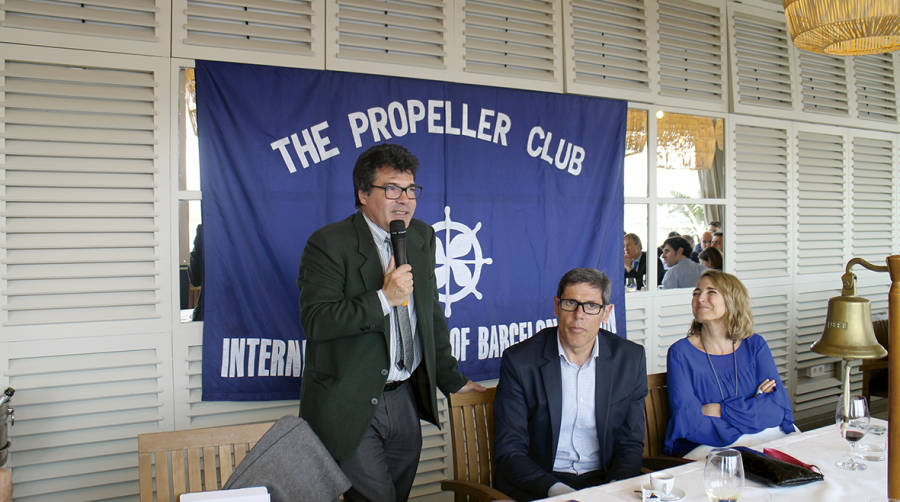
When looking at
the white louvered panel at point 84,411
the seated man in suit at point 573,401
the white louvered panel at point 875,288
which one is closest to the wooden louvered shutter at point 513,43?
the seated man in suit at point 573,401

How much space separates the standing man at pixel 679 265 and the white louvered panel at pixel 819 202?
Answer: 116cm

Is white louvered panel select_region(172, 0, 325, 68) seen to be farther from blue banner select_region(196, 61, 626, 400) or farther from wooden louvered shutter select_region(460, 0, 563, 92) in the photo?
wooden louvered shutter select_region(460, 0, 563, 92)

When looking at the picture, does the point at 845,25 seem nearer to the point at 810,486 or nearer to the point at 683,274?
the point at 810,486

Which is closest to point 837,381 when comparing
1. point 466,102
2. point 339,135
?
point 466,102

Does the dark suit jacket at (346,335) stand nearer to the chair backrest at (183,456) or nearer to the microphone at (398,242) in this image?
the microphone at (398,242)

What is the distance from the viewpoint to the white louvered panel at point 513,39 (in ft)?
11.9

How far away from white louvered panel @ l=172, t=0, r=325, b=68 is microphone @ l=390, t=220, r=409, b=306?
1.34 metres

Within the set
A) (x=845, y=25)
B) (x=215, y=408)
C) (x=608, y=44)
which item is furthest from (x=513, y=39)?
(x=215, y=408)

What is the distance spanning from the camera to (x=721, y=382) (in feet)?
9.03

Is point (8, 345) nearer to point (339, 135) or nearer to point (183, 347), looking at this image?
point (183, 347)

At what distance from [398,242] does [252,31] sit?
152 centimetres

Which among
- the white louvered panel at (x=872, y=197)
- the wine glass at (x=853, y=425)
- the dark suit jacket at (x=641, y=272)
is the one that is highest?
the white louvered panel at (x=872, y=197)

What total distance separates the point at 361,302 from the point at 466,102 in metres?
1.76

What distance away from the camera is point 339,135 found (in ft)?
10.6
